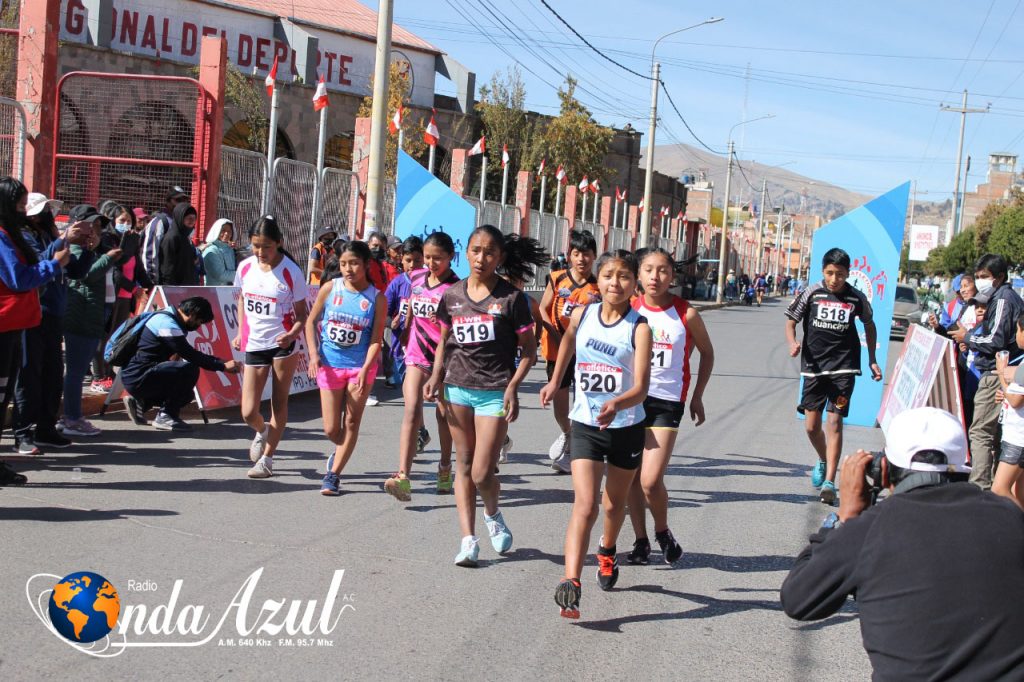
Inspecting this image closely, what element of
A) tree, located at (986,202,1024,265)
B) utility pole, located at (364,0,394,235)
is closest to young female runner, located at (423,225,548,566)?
utility pole, located at (364,0,394,235)

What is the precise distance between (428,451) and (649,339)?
15.6 feet

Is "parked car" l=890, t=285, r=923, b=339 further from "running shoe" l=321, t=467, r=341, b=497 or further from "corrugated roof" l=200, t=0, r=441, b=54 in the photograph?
"running shoe" l=321, t=467, r=341, b=497

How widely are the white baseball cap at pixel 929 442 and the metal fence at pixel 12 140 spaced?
12531mm

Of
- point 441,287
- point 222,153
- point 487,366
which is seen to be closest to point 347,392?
point 441,287

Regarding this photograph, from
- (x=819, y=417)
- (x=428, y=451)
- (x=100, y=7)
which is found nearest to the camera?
(x=819, y=417)

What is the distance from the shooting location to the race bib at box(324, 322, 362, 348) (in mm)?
7879

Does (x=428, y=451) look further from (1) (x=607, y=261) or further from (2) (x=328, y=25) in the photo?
(2) (x=328, y=25)

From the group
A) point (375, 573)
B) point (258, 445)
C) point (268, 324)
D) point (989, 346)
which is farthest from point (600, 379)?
point (989, 346)

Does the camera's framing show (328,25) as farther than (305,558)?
Yes

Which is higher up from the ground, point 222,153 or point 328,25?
point 328,25

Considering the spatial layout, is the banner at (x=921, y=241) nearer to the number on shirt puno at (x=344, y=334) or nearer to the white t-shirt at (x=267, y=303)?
the white t-shirt at (x=267, y=303)

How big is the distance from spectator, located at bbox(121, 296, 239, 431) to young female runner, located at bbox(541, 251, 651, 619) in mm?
4926

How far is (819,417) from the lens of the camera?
352 inches

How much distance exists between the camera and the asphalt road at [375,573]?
15.8 ft
